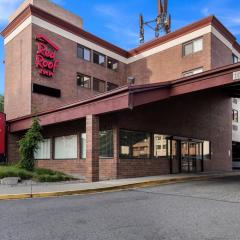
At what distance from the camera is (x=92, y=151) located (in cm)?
1773

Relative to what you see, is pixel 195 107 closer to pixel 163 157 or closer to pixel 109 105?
pixel 163 157

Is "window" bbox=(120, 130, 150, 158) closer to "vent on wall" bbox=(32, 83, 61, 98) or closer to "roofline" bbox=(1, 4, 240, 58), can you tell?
"vent on wall" bbox=(32, 83, 61, 98)

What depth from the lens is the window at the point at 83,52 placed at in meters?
32.4

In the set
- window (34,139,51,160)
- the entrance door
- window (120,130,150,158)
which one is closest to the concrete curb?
window (120,130,150,158)

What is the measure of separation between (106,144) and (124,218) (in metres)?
11.9

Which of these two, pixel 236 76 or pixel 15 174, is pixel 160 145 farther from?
pixel 15 174

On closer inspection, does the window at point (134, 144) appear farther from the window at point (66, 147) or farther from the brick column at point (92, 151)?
the window at point (66, 147)

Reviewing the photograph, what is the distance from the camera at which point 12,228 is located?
24.7 feet

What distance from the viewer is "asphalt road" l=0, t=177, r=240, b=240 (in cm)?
691

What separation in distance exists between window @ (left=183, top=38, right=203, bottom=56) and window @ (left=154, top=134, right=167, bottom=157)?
10.8 meters

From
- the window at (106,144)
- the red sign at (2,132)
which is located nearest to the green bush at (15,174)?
the window at (106,144)

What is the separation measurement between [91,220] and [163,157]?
1515 centimetres

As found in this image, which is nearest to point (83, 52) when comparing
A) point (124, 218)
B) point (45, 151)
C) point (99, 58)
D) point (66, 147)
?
point (99, 58)

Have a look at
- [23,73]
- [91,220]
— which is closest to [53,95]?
[23,73]
